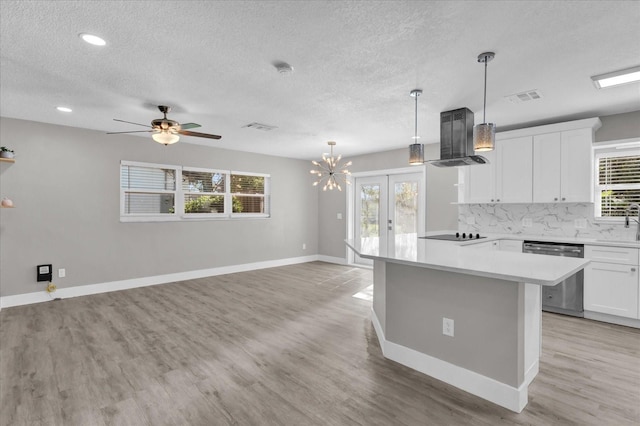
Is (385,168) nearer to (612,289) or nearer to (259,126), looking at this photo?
(259,126)

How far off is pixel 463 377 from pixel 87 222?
5.54m

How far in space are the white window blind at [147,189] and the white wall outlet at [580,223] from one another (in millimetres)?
6497

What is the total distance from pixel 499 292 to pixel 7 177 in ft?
19.9

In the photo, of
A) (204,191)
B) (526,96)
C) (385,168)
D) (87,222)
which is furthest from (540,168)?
(87,222)

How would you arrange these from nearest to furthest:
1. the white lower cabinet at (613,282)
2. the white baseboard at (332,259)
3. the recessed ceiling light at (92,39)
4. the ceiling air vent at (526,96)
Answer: the recessed ceiling light at (92,39) → the ceiling air vent at (526,96) → the white lower cabinet at (613,282) → the white baseboard at (332,259)

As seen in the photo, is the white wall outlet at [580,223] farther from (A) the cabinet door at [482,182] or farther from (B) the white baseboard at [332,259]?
(B) the white baseboard at [332,259]

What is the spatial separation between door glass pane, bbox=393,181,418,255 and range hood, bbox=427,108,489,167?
2695 millimetres

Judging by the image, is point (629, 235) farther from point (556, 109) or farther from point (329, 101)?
point (329, 101)

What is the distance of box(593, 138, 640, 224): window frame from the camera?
13.4 ft

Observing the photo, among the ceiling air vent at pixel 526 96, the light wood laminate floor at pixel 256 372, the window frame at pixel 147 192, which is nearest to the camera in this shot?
the light wood laminate floor at pixel 256 372

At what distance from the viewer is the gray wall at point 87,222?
4.48 metres

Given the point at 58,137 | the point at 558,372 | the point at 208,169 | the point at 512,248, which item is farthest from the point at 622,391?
the point at 58,137

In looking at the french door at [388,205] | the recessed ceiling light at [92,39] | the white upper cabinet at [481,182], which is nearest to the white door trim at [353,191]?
the french door at [388,205]

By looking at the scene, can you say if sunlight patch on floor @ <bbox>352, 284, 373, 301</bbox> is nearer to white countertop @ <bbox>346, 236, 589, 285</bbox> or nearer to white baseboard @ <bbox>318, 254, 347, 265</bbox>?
white countertop @ <bbox>346, 236, 589, 285</bbox>
